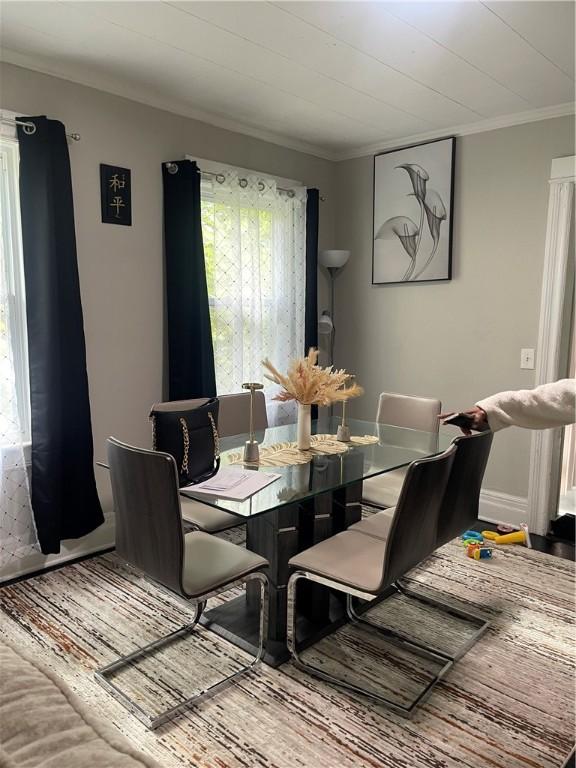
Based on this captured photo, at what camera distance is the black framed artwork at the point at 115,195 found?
3088 mm

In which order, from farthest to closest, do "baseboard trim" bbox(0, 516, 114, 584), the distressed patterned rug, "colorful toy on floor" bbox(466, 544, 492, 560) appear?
"colorful toy on floor" bbox(466, 544, 492, 560) < "baseboard trim" bbox(0, 516, 114, 584) < the distressed patterned rug

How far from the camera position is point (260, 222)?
386cm

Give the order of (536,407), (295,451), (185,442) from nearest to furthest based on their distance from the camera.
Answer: (536,407)
(185,442)
(295,451)

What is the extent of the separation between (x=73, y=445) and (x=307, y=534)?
4.33 ft

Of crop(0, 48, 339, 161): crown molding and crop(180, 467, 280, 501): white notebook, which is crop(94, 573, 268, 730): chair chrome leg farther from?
crop(0, 48, 339, 161): crown molding

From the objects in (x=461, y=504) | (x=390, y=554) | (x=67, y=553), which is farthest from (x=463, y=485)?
(x=67, y=553)

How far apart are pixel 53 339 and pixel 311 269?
2.01 m

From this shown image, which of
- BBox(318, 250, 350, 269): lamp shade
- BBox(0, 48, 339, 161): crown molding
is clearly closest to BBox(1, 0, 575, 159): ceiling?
BBox(0, 48, 339, 161): crown molding

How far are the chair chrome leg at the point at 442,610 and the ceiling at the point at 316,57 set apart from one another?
2.46 meters

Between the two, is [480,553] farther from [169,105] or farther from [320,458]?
[169,105]

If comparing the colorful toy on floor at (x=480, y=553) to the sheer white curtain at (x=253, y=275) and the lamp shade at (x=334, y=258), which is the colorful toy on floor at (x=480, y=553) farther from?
the lamp shade at (x=334, y=258)

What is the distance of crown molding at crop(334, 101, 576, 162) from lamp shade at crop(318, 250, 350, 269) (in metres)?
0.76

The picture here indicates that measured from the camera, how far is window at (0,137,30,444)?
278cm

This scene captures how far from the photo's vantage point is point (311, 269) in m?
4.21
